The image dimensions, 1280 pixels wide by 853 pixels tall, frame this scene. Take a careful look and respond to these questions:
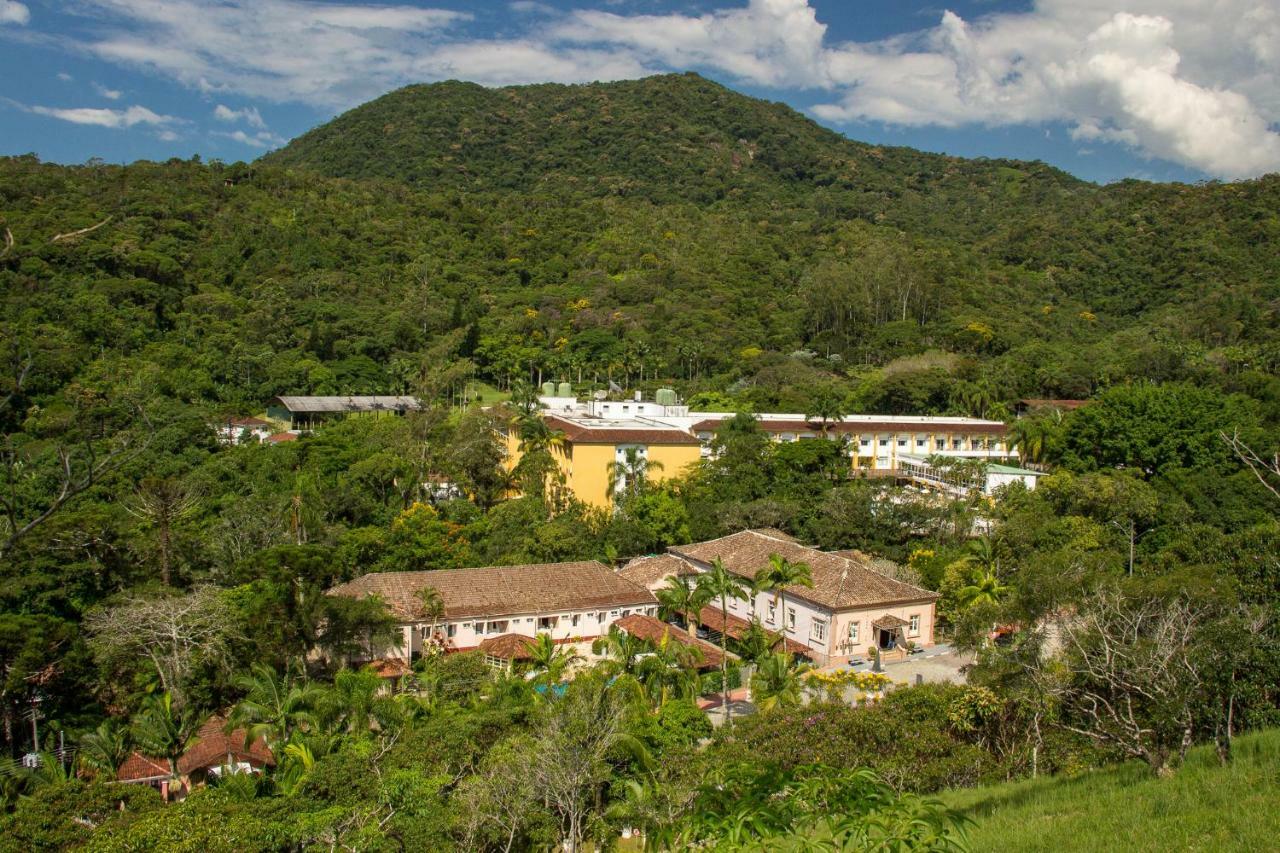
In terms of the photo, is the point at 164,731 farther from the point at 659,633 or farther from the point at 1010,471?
the point at 1010,471

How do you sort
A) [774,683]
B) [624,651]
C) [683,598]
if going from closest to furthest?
[774,683]
[624,651]
[683,598]

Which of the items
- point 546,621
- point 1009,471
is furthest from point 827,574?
point 1009,471

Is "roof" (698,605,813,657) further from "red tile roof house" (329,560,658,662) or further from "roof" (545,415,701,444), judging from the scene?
"roof" (545,415,701,444)

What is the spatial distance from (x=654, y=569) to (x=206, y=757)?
1437 cm

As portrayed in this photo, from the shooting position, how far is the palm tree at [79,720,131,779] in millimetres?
15641

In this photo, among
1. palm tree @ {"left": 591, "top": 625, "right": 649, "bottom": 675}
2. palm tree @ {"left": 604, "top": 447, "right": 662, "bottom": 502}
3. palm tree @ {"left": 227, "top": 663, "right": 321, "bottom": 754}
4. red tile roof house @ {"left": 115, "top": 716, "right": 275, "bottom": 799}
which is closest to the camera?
palm tree @ {"left": 227, "top": 663, "right": 321, "bottom": 754}

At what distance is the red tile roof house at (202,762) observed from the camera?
16250mm

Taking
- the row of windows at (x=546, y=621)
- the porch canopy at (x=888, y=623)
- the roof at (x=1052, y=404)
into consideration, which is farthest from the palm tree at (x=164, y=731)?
the roof at (x=1052, y=404)

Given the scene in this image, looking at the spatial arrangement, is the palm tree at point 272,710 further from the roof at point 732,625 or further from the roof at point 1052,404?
the roof at point 1052,404

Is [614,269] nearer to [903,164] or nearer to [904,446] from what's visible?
[904,446]

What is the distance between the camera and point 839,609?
23016 mm

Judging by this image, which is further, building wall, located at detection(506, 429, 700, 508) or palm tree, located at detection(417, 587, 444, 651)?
building wall, located at detection(506, 429, 700, 508)

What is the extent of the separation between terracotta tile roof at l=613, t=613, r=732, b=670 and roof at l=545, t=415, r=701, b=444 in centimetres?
1017

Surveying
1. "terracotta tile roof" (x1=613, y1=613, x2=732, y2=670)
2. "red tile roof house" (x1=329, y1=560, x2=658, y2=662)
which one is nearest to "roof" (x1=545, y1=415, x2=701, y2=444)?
"red tile roof house" (x1=329, y1=560, x2=658, y2=662)
